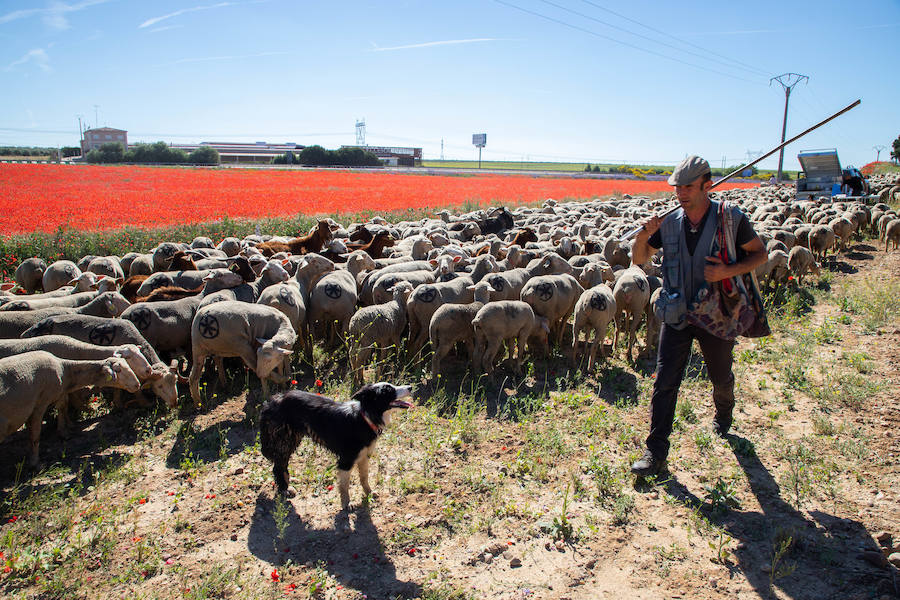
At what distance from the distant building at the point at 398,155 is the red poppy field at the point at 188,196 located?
41.0 meters

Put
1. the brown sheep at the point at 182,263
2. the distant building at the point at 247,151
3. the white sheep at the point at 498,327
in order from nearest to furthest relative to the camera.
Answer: the white sheep at the point at 498,327 → the brown sheep at the point at 182,263 → the distant building at the point at 247,151

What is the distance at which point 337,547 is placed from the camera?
4539mm

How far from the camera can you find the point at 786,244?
15.0 meters

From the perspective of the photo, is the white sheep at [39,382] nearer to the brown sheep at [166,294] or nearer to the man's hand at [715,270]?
the brown sheep at [166,294]

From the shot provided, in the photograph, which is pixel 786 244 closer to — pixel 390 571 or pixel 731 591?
pixel 731 591

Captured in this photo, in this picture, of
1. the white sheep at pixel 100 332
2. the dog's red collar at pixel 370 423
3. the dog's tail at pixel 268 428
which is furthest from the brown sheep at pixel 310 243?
the dog's red collar at pixel 370 423

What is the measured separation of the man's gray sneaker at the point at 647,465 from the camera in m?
5.21

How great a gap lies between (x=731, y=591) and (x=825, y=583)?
719 millimetres

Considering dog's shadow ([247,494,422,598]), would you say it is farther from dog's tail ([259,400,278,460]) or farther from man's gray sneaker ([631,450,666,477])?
man's gray sneaker ([631,450,666,477])

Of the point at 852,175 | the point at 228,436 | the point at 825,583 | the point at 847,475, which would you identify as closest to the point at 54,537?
the point at 228,436

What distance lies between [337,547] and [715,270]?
13.9 ft

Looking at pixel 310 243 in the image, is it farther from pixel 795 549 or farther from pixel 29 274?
pixel 795 549

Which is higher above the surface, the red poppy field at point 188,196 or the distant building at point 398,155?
the distant building at point 398,155

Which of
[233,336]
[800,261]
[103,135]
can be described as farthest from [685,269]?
[103,135]
